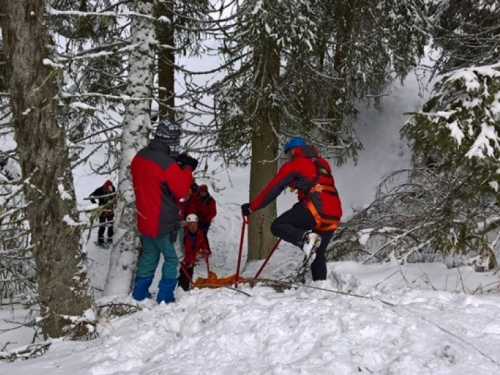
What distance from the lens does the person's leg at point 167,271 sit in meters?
5.00

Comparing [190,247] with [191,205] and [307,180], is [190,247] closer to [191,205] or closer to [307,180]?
[191,205]

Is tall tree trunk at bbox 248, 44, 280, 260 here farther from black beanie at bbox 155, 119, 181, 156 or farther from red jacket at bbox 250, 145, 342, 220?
black beanie at bbox 155, 119, 181, 156

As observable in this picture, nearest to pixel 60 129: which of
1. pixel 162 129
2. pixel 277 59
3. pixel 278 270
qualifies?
pixel 162 129

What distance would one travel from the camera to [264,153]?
30.2ft

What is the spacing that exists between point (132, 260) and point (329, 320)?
11.3 ft

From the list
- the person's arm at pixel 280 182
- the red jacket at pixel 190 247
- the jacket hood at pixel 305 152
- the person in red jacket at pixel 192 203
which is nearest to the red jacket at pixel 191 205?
the person in red jacket at pixel 192 203

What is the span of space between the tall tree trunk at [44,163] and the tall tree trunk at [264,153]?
4.30 metres

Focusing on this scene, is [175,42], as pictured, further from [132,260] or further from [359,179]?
[359,179]

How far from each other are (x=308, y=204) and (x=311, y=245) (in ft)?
1.45

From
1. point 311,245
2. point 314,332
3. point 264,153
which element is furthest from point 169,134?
point 264,153

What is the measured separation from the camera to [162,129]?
495 centimetres

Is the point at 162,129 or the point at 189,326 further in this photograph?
the point at 162,129

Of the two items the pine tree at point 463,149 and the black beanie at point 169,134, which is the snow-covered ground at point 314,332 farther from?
the black beanie at point 169,134

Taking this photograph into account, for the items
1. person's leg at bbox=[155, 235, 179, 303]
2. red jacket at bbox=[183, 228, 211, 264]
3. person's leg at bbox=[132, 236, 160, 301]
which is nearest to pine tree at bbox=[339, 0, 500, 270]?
person's leg at bbox=[155, 235, 179, 303]
